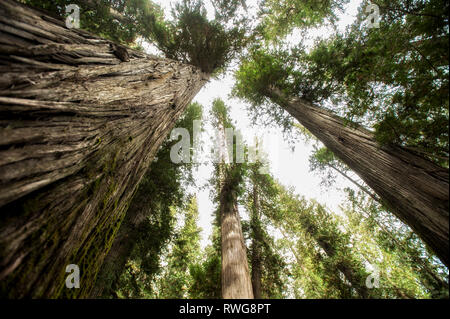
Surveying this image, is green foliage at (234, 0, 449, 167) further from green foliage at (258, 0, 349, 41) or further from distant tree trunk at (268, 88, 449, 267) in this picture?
green foliage at (258, 0, 349, 41)

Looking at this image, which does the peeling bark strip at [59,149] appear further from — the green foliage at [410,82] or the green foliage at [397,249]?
the green foliage at [397,249]

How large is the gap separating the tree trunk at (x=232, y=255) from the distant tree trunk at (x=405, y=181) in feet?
7.52

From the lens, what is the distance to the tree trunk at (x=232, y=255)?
2.66 m

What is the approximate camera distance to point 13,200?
0.69 metres

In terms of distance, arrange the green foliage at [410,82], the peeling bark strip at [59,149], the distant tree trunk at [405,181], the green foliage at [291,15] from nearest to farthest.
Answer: the peeling bark strip at [59,149] < the distant tree trunk at [405,181] < the green foliage at [410,82] < the green foliage at [291,15]

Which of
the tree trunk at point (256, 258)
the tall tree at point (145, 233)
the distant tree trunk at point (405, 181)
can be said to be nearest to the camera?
the distant tree trunk at point (405, 181)

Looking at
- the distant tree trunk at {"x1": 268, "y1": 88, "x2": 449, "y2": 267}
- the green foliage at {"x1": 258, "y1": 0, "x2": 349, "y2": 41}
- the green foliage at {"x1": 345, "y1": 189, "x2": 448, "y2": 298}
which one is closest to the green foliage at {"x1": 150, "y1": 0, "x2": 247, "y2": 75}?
the green foliage at {"x1": 258, "y1": 0, "x2": 349, "y2": 41}

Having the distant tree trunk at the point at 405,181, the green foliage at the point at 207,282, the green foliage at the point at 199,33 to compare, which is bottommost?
the green foliage at the point at 207,282

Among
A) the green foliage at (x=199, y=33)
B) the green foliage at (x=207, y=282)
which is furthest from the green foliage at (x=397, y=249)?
the green foliage at (x=199, y=33)

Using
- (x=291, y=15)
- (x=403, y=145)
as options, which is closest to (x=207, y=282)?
(x=403, y=145)

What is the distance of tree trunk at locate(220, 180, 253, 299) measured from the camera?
8.72ft
